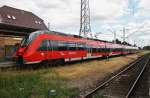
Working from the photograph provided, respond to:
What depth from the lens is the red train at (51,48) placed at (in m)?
19.3

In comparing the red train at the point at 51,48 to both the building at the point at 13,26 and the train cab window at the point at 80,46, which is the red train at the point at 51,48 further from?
the building at the point at 13,26

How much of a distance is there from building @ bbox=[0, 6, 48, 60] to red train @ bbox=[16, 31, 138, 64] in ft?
11.0

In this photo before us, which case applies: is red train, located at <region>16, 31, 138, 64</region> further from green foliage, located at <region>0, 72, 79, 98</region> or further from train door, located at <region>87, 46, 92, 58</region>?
green foliage, located at <region>0, 72, 79, 98</region>

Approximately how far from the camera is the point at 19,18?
212 ft

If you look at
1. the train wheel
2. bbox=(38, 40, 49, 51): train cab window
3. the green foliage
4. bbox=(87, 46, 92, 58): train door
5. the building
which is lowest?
the green foliage

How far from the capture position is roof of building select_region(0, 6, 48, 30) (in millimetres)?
60266

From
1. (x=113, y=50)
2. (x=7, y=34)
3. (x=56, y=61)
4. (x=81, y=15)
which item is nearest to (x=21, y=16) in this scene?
(x=81, y=15)

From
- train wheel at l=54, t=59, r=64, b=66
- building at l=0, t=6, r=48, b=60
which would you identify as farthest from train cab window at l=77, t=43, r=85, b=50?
building at l=0, t=6, r=48, b=60

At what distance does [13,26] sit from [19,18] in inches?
1678

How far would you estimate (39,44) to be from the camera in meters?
20.2

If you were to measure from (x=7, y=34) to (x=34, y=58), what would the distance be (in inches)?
307

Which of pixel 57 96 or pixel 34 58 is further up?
pixel 34 58

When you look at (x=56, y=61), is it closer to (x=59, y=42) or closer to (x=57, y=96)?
(x=59, y=42)

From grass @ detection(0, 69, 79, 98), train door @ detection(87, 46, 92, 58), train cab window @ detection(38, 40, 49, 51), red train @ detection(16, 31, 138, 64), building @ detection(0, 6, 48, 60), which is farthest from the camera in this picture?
train door @ detection(87, 46, 92, 58)
